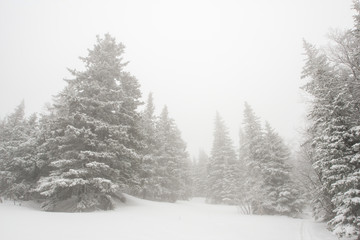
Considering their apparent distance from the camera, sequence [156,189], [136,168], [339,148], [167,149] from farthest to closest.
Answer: [167,149] → [156,189] → [136,168] → [339,148]

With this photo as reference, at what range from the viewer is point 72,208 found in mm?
12547

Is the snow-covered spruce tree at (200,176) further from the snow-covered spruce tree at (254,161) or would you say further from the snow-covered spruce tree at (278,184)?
the snow-covered spruce tree at (278,184)

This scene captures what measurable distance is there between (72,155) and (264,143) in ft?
67.3

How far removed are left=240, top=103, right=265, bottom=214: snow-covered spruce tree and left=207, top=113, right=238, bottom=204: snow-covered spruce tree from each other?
963 centimetres

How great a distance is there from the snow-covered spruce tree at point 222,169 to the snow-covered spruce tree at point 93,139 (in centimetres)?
2421

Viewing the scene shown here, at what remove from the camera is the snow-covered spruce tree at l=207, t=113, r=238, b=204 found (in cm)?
3531

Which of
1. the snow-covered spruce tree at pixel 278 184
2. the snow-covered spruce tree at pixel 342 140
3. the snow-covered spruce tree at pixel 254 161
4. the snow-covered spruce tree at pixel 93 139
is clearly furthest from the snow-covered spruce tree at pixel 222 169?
the snow-covered spruce tree at pixel 342 140

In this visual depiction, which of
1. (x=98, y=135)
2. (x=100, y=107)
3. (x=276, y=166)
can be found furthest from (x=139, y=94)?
(x=276, y=166)

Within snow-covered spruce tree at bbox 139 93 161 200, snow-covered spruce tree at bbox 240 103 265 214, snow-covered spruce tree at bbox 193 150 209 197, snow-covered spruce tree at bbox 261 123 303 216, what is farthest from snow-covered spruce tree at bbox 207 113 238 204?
snow-covered spruce tree at bbox 193 150 209 197

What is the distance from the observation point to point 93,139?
12.8m

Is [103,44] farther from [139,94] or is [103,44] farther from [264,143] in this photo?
[264,143]

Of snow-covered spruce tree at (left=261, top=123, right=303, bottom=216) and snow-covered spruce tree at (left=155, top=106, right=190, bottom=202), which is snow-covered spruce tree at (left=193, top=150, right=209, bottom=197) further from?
snow-covered spruce tree at (left=261, top=123, right=303, bottom=216)

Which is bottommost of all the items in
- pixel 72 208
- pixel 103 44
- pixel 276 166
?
pixel 72 208

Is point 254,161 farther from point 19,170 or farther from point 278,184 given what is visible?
point 19,170
